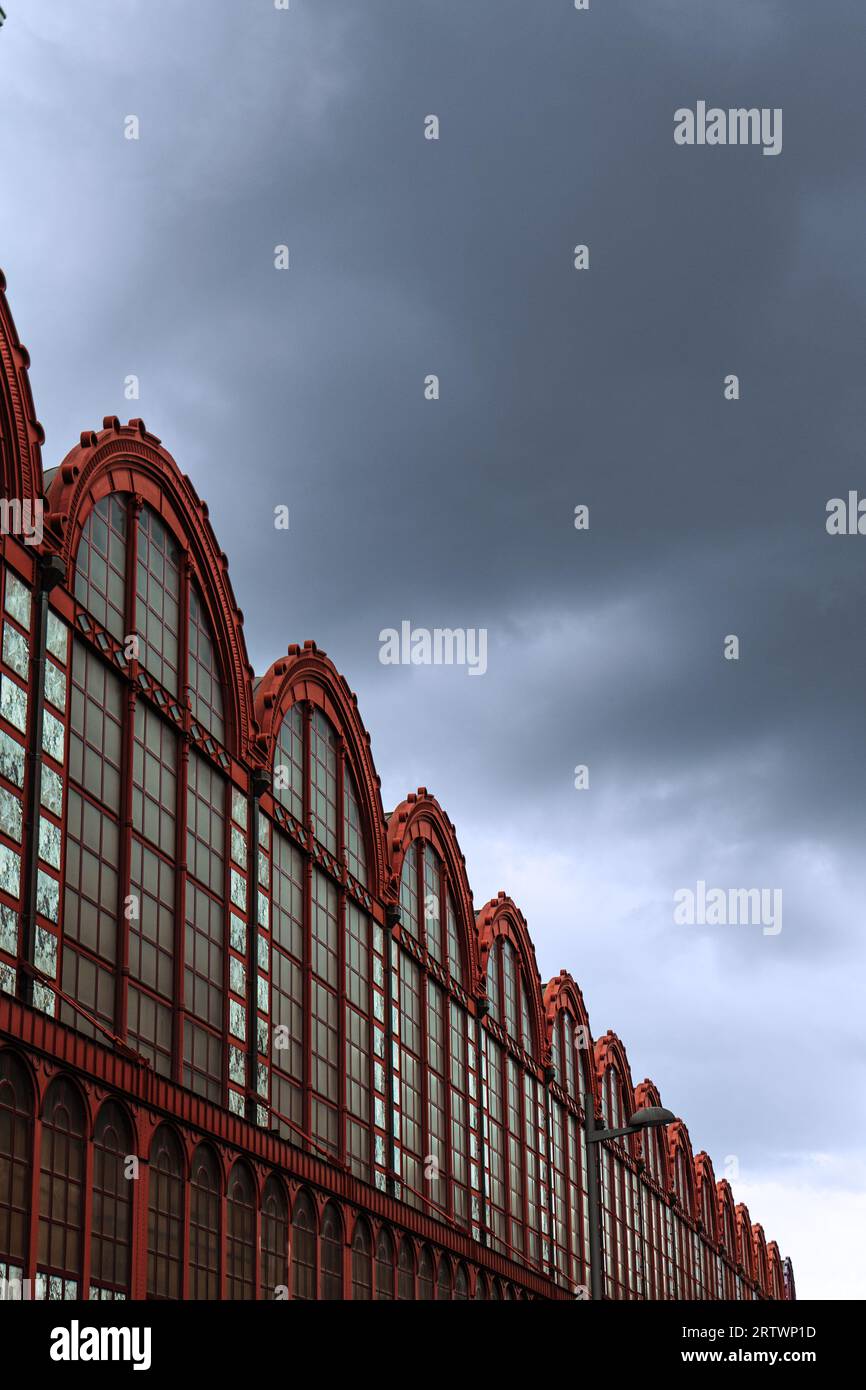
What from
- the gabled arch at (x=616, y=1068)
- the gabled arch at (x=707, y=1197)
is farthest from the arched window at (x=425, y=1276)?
the gabled arch at (x=707, y=1197)

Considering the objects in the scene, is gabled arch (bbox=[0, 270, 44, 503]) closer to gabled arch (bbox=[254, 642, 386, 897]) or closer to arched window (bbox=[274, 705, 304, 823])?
gabled arch (bbox=[254, 642, 386, 897])

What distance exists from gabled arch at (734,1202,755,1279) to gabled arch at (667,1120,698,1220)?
1939 cm

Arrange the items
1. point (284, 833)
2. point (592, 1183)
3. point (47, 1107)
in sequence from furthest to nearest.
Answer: point (284, 833) → point (592, 1183) → point (47, 1107)

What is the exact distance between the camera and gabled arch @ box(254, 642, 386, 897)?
52.7m

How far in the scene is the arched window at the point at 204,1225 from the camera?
139 feet

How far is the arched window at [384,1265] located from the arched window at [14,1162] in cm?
2228

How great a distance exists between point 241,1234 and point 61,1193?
994 cm

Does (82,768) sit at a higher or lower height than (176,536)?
lower

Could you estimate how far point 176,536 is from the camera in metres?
47.6

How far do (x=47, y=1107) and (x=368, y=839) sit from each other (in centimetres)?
2615

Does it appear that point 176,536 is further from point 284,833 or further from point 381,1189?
point 381,1189

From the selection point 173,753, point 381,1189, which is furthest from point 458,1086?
point 173,753

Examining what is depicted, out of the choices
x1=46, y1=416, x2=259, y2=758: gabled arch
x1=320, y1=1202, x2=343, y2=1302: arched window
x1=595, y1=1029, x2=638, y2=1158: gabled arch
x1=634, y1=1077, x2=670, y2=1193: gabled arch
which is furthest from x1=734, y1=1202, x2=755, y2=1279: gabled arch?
x1=46, y1=416, x2=259, y2=758: gabled arch

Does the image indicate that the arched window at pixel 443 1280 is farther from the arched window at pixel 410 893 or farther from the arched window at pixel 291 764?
the arched window at pixel 291 764
